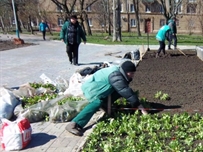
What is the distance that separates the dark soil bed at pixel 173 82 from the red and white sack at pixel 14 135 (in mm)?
2502

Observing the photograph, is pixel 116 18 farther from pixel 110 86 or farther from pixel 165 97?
pixel 110 86

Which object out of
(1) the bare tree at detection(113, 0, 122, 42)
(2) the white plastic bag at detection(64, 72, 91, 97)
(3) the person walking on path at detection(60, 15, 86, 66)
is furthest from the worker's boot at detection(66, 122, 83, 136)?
(1) the bare tree at detection(113, 0, 122, 42)

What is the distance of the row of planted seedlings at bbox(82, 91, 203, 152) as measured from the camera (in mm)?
3982

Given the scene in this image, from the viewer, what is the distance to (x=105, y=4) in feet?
149

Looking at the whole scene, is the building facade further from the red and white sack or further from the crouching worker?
the red and white sack

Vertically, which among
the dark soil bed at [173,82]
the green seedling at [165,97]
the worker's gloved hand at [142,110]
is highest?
the worker's gloved hand at [142,110]

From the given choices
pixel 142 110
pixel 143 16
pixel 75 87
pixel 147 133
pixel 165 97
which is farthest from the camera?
pixel 143 16

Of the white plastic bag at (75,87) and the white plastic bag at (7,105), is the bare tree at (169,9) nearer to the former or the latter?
the white plastic bag at (75,87)

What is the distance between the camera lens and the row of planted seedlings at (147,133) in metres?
3.98

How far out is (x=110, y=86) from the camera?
16.3 ft

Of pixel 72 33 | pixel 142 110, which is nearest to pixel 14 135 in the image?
pixel 142 110

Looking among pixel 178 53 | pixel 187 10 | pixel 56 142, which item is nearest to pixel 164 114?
pixel 56 142

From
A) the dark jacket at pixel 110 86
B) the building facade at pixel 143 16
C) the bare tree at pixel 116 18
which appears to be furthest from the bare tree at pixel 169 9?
the dark jacket at pixel 110 86

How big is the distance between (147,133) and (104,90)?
1.00 m
